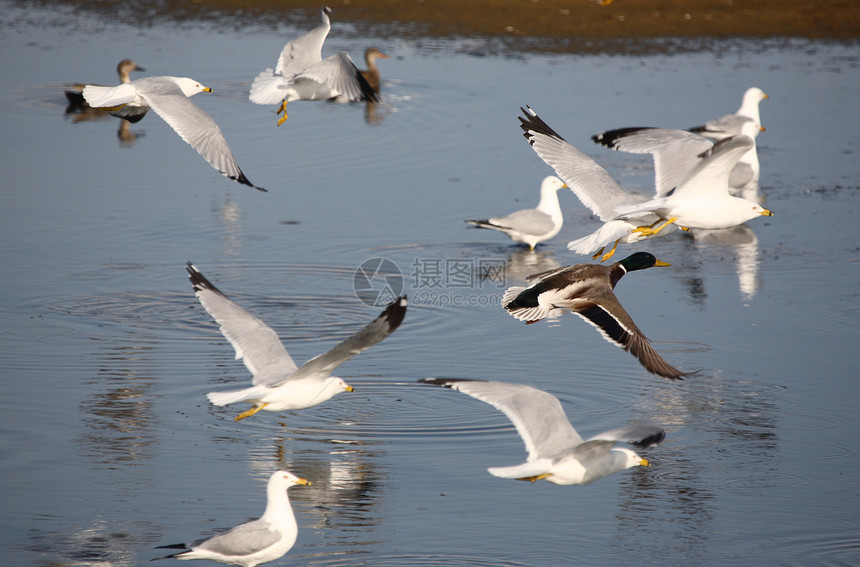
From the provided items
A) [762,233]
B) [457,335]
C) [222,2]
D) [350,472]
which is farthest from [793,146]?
[222,2]

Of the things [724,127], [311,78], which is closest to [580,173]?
[311,78]

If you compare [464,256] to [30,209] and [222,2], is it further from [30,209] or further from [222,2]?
[222,2]

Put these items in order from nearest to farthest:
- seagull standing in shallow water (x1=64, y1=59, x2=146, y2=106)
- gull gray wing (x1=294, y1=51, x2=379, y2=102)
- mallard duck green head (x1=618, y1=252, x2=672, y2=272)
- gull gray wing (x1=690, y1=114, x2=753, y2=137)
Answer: mallard duck green head (x1=618, y1=252, x2=672, y2=272) → gull gray wing (x1=294, y1=51, x2=379, y2=102) → gull gray wing (x1=690, y1=114, x2=753, y2=137) → seagull standing in shallow water (x1=64, y1=59, x2=146, y2=106)

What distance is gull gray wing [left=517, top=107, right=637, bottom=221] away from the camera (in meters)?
9.27

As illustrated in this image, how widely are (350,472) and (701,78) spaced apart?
14.3 meters

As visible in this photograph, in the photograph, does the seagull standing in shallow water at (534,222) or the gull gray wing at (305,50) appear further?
the seagull standing in shallow water at (534,222)

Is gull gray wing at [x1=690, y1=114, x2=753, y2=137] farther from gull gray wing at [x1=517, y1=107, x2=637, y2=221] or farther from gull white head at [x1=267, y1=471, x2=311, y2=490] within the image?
gull white head at [x1=267, y1=471, x2=311, y2=490]

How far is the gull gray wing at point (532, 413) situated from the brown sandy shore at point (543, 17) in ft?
51.0

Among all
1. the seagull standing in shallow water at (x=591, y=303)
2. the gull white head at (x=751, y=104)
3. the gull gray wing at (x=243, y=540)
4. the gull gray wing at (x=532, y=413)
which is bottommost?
the gull gray wing at (x=243, y=540)

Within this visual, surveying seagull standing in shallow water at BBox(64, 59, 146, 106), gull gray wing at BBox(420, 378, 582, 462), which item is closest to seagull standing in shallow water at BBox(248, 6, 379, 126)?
gull gray wing at BBox(420, 378, 582, 462)

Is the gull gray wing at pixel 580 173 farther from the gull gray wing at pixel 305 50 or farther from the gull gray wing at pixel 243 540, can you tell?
the gull gray wing at pixel 243 540

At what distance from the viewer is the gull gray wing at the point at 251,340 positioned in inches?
273

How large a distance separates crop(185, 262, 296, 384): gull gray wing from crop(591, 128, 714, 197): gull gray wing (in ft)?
12.5

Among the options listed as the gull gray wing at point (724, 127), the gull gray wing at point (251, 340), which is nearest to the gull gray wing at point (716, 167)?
the gull gray wing at point (251, 340)
